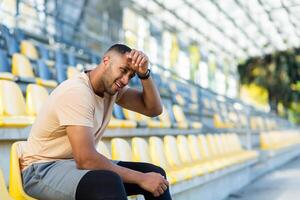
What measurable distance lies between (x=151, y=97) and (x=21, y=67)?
89.2 inches

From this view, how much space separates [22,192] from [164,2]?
1196cm

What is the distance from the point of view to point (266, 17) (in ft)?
54.9

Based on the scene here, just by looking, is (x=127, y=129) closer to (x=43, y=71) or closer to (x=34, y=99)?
(x=34, y=99)

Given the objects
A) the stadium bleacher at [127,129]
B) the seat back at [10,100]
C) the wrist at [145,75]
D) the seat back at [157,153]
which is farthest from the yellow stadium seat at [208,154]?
the wrist at [145,75]

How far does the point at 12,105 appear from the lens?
2.67m

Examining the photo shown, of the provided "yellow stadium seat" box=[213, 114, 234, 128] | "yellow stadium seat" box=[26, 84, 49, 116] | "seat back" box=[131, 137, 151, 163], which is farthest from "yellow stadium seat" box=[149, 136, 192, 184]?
"yellow stadium seat" box=[213, 114, 234, 128]

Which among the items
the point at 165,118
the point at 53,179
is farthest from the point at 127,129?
the point at 53,179

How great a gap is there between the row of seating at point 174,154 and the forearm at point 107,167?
23 centimetres

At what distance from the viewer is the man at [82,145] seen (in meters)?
1.42

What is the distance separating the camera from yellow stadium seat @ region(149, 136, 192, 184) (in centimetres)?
283

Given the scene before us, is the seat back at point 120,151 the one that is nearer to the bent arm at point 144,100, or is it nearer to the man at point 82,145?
the bent arm at point 144,100

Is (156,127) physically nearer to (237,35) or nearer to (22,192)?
(22,192)

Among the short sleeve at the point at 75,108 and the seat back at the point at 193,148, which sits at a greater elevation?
the short sleeve at the point at 75,108

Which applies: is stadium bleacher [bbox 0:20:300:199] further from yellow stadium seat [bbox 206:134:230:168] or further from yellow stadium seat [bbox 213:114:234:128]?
→ yellow stadium seat [bbox 213:114:234:128]
